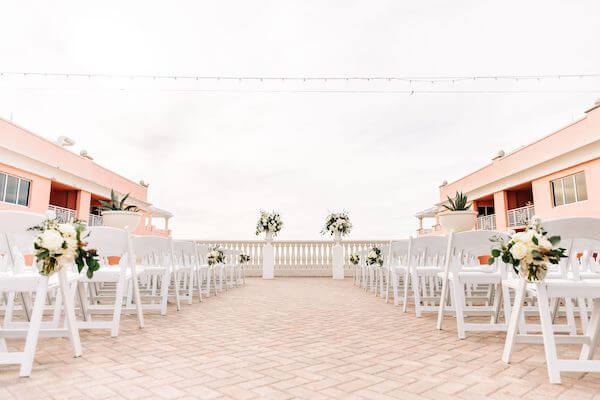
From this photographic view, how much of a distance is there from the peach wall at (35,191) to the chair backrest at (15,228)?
13.0 metres

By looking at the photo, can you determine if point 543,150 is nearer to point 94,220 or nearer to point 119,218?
point 119,218

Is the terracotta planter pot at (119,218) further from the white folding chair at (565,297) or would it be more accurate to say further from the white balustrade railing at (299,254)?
the white balustrade railing at (299,254)

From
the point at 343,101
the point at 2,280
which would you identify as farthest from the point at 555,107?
the point at 2,280


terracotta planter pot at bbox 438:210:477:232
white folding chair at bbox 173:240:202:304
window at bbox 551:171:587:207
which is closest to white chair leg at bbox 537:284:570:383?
terracotta planter pot at bbox 438:210:477:232

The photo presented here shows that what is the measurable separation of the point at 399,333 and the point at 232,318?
2.03 metres

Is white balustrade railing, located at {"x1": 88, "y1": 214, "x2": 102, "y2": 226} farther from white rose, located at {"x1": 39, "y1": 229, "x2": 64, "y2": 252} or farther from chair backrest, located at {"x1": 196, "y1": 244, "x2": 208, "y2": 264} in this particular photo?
white rose, located at {"x1": 39, "y1": 229, "x2": 64, "y2": 252}

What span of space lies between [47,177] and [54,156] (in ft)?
3.87

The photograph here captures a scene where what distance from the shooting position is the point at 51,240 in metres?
2.11

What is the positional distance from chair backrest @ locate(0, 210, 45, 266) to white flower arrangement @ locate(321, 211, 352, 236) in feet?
35.6

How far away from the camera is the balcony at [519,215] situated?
16594mm

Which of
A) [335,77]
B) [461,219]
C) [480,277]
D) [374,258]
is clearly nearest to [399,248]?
[461,219]

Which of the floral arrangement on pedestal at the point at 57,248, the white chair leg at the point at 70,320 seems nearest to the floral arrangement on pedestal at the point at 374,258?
the white chair leg at the point at 70,320

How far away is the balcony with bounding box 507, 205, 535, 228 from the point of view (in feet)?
54.4

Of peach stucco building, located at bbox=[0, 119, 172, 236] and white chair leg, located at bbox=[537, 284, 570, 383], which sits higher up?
peach stucco building, located at bbox=[0, 119, 172, 236]
